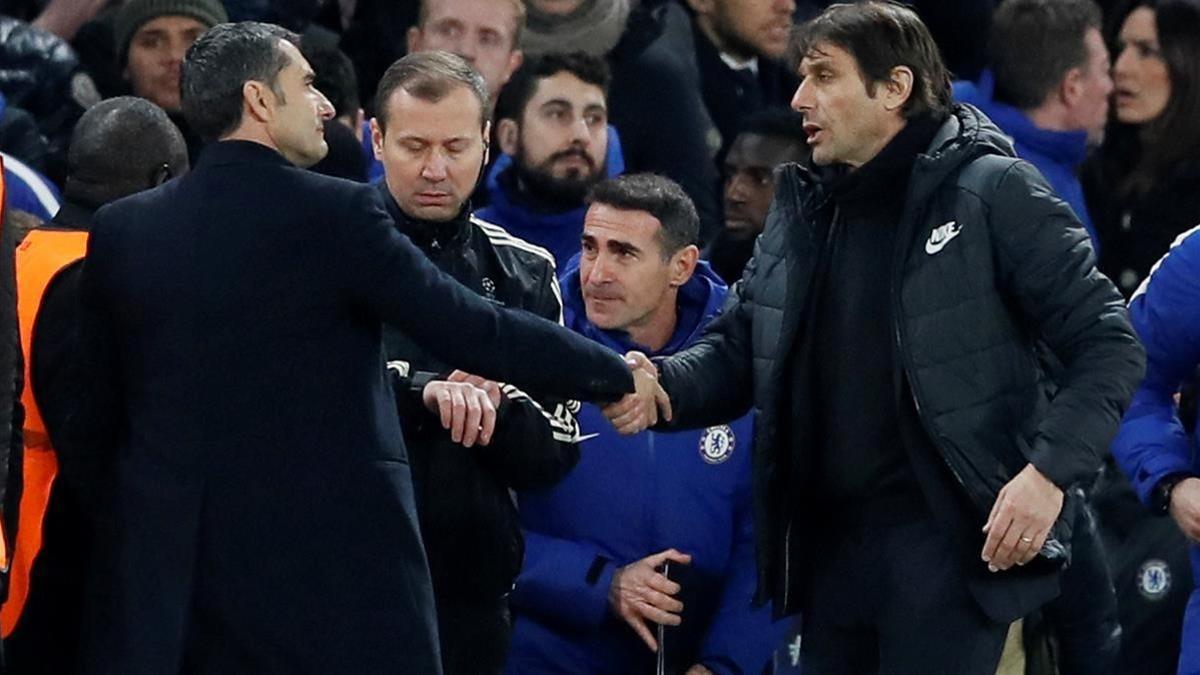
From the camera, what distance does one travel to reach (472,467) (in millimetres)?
6145

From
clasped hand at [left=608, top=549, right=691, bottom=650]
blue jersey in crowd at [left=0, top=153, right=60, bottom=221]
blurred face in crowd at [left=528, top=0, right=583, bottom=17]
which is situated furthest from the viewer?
blurred face in crowd at [left=528, top=0, right=583, bottom=17]

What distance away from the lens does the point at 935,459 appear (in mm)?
5633

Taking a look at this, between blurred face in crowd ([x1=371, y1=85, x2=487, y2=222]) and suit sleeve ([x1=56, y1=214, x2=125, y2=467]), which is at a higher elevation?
blurred face in crowd ([x1=371, y1=85, x2=487, y2=222])

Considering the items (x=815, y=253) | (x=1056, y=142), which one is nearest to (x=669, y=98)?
(x=1056, y=142)

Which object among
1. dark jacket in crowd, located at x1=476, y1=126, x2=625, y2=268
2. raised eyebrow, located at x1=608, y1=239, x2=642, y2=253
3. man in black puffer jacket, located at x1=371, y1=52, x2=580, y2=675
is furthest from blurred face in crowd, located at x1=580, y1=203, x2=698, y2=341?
dark jacket in crowd, located at x1=476, y1=126, x2=625, y2=268

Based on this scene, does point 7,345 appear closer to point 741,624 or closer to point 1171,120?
point 741,624

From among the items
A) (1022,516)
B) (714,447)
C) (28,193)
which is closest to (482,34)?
(28,193)

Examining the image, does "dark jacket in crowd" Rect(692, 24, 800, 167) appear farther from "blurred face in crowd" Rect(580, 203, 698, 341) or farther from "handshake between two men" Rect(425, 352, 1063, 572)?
"handshake between two men" Rect(425, 352, 1063, 572)

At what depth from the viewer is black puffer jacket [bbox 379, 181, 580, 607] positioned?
6102mm

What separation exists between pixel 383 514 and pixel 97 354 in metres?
0.65

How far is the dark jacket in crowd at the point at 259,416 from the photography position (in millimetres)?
5270

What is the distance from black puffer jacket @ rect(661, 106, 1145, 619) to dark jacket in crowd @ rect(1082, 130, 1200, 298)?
299 cm

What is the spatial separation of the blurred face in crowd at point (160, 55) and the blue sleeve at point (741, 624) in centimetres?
258

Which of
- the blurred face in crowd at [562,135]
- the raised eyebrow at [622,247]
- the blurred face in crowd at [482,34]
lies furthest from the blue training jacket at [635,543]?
the blurred face in crowd at [482,34]
